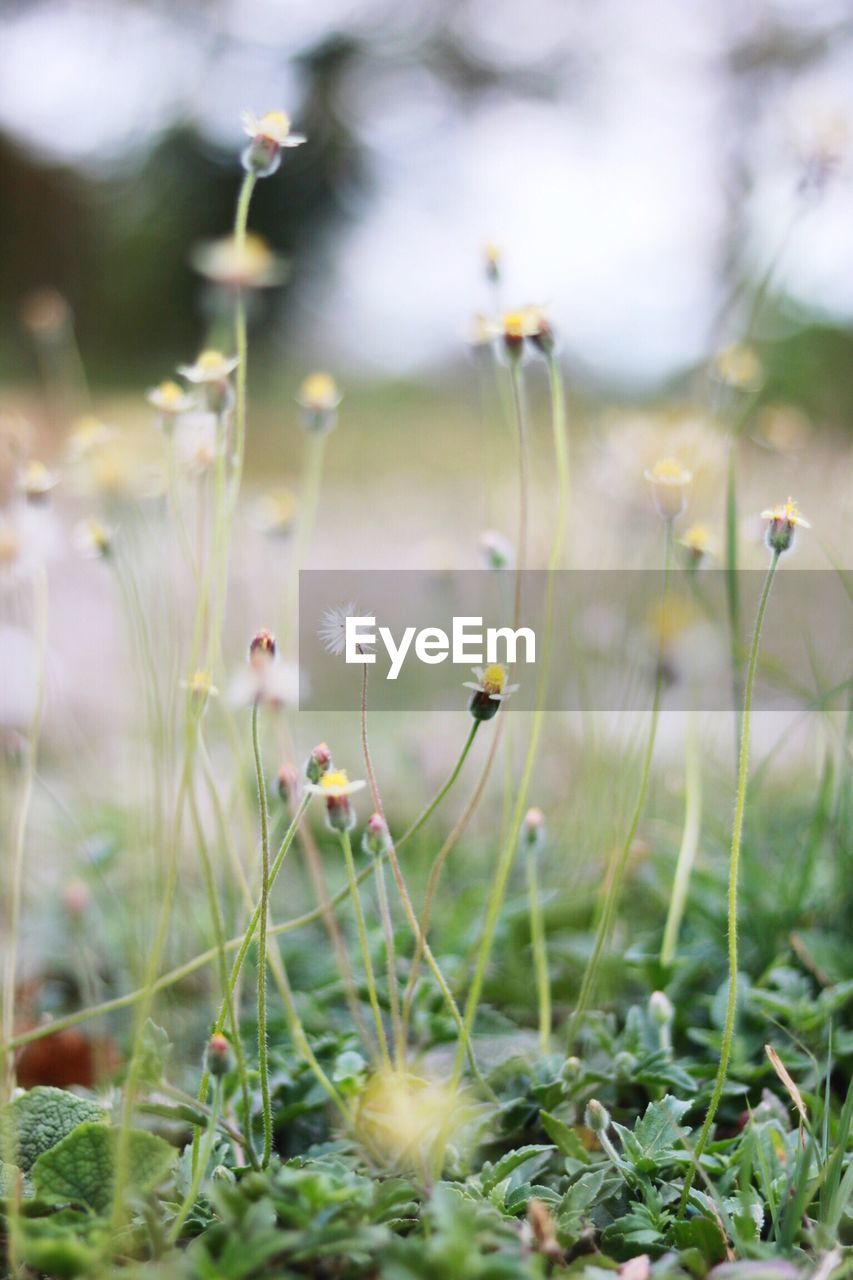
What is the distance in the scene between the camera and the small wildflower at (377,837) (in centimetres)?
65

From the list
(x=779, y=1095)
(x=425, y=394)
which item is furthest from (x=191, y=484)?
(x=425, y=394)

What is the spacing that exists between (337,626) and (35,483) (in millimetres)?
316

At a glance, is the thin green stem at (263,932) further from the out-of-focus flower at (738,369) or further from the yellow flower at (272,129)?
the out-of-focus flower at (738,369)

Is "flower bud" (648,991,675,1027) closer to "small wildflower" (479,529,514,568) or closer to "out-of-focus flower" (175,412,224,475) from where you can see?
"small wildflower" (479,529,514,568)

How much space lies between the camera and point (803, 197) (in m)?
0.92

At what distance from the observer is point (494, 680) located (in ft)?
2.08

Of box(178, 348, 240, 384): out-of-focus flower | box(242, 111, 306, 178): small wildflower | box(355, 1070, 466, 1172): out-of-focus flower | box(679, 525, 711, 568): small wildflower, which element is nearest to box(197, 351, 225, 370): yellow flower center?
box(178, 348, 240, 384): out-of-focus flower

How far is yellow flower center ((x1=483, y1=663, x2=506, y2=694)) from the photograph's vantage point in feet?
2.08

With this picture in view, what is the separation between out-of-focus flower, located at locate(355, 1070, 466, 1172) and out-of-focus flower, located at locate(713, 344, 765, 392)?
0.69 metres

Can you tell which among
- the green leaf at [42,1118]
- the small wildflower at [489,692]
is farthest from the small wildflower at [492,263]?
the green leaf at [42,1118]

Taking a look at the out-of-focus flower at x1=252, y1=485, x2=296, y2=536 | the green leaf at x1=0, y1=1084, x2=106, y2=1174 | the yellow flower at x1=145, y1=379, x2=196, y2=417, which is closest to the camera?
the green leaf at x1=0, y1=1084, x2=106, y2=1174

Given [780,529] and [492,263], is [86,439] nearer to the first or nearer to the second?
[492,263]

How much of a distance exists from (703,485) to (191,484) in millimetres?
646

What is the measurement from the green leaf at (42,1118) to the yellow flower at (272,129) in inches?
25.3
